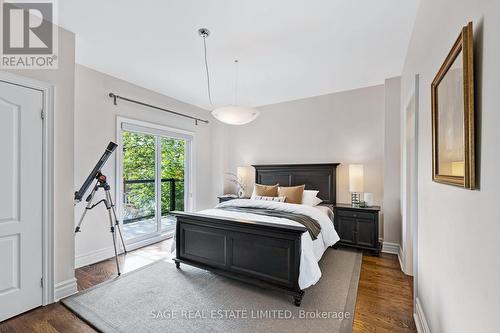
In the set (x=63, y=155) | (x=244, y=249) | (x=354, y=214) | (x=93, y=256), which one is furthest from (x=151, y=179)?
(x=354, y=214)

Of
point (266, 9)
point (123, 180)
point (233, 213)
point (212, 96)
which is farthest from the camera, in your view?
point (212, 96)

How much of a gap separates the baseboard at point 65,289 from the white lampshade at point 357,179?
12.4ft

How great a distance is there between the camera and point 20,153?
2.15 m

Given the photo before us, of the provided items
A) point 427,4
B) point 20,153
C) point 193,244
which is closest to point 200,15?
point 427,4

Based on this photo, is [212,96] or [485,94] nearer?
[485,94]

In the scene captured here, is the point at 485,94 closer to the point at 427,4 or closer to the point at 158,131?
the point at 427,4

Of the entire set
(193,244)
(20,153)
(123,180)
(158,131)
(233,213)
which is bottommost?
(193,244)

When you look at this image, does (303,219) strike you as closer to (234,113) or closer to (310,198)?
(310,198)

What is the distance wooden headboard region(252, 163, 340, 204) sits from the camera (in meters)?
4.19

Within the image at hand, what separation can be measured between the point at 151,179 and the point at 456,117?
416 centimetres

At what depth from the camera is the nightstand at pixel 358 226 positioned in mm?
3541

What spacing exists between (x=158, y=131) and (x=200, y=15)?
2507mm

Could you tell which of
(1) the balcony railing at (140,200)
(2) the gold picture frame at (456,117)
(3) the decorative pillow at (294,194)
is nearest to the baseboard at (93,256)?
(1) the balcony railing at (140,200)

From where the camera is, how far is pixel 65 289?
7.97 ft
